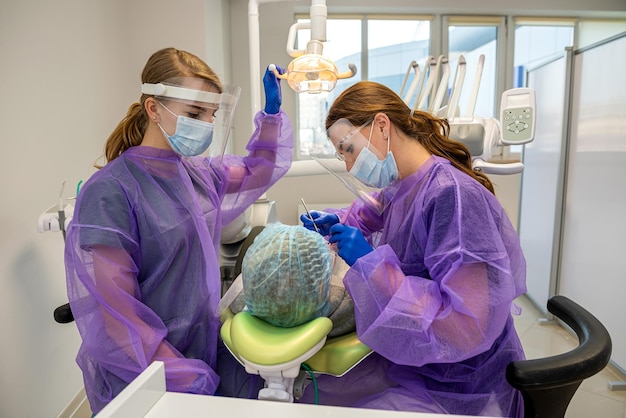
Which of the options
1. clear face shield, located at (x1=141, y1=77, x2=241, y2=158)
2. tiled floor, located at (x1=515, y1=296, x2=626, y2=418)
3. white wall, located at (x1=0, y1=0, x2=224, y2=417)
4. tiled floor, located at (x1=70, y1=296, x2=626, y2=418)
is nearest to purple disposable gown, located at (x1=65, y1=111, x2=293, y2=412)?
clear face shield, located at (x1=141, y1=77, x2=241, y2=158)

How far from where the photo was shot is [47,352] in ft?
5.68

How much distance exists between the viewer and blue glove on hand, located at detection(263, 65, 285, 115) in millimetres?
1378

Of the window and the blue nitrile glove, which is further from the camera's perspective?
the window

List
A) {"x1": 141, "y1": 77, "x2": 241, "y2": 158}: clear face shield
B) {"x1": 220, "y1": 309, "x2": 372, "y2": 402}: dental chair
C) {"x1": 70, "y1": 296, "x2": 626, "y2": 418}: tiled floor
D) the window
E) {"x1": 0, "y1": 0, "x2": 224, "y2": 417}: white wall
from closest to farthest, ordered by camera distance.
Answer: {"x1": 220, "y1": 309, "x2": 372, "y2": 402}: dental chair
{"x1": 141, "y1": 77, "x2": 241, "y2": 158}: clear face shield
{"x1": 0, "y1": 0, "x2": 224, "y2": 417}: white wall
{"x1": 70, "y1": 296, "x2": 626, "y2": 418}: tiled floor
the window

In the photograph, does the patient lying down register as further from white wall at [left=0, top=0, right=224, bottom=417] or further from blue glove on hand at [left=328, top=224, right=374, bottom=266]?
white wall at [left=0, top=0, right=224, bottom=417]

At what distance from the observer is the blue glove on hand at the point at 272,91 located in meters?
1.38

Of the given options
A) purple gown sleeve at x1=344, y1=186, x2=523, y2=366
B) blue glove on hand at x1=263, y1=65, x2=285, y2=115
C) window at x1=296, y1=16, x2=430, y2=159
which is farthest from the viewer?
window at x1=296, y1=16, x2=430, y2=159

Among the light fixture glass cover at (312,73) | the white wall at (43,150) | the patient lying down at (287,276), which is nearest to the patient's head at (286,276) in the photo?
the patient lying down at (287,276)

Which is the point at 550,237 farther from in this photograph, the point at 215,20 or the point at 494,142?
the point at 215,20

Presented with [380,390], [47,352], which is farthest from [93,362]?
[47,352]

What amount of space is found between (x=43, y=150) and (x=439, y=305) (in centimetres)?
152

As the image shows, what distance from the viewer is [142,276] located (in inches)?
42.8

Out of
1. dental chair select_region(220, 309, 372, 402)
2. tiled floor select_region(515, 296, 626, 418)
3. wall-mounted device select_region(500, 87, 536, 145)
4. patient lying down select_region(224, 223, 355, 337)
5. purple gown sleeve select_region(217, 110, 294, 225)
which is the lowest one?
tiled floor select_region(515, 296, 626, 418)

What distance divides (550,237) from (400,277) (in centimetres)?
245
